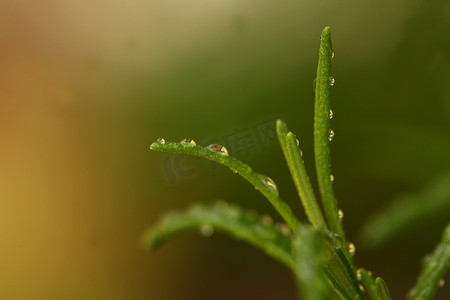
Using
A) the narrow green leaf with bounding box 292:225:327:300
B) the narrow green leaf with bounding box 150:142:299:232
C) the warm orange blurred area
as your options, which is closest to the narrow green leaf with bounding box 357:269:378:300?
the narrow green leaf with bounding box 150:142:299:232

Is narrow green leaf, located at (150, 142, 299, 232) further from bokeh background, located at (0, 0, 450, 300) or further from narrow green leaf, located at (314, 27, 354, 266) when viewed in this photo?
bokeh background, located at (0, 0, 450, 300)

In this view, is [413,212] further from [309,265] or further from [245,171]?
[309,265]

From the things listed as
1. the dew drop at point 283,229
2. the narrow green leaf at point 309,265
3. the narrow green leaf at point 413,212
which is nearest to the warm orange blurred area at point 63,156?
the narrow green leaf at point 413,212

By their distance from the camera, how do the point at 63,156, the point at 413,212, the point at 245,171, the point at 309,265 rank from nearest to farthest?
1. the point at 309,265
2. the point at 245,171
3. the point at 413,212
4. the point at 63,156

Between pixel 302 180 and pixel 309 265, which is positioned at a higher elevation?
pixel 302 180

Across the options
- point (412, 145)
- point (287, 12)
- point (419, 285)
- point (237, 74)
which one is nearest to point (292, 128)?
point (237, 74)

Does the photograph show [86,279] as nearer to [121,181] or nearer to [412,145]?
[121,181]

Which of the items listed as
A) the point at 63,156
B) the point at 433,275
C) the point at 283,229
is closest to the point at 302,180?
the point at 283,229
